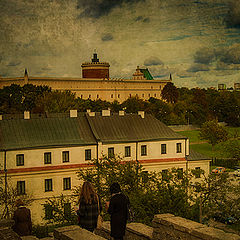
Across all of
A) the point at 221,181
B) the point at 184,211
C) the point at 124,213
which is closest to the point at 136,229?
the point at 124,213

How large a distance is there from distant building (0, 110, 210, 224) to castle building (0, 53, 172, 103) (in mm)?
102377

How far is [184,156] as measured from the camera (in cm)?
3744

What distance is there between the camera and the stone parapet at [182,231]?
28.6ft

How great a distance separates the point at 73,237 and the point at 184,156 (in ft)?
96.6

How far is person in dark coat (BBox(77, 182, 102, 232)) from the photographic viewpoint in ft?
29.6

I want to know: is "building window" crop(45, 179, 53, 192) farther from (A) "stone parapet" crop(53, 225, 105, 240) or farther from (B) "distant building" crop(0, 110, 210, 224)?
(A) "stone parapet" crop(53, 225, 105, 240)

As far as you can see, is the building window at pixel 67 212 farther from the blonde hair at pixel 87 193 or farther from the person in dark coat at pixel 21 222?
the blonde hair at pixel 87 193

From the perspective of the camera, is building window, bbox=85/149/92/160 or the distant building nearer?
the distant building

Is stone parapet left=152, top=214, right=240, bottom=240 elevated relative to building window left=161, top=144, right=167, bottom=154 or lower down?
elevated

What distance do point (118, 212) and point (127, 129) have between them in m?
28.6

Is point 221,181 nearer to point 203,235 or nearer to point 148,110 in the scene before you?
point 203,235

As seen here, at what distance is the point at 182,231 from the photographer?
9414 millimetres

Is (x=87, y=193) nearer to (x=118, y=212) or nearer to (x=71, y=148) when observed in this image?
(x=118, y=212)

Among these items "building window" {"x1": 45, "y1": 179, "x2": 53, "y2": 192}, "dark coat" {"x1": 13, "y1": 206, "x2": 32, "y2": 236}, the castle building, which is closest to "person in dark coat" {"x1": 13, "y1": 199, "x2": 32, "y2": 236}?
"dark coat" {"x1": 13, "y1": 206, "x2": 32, "y2": 236}
